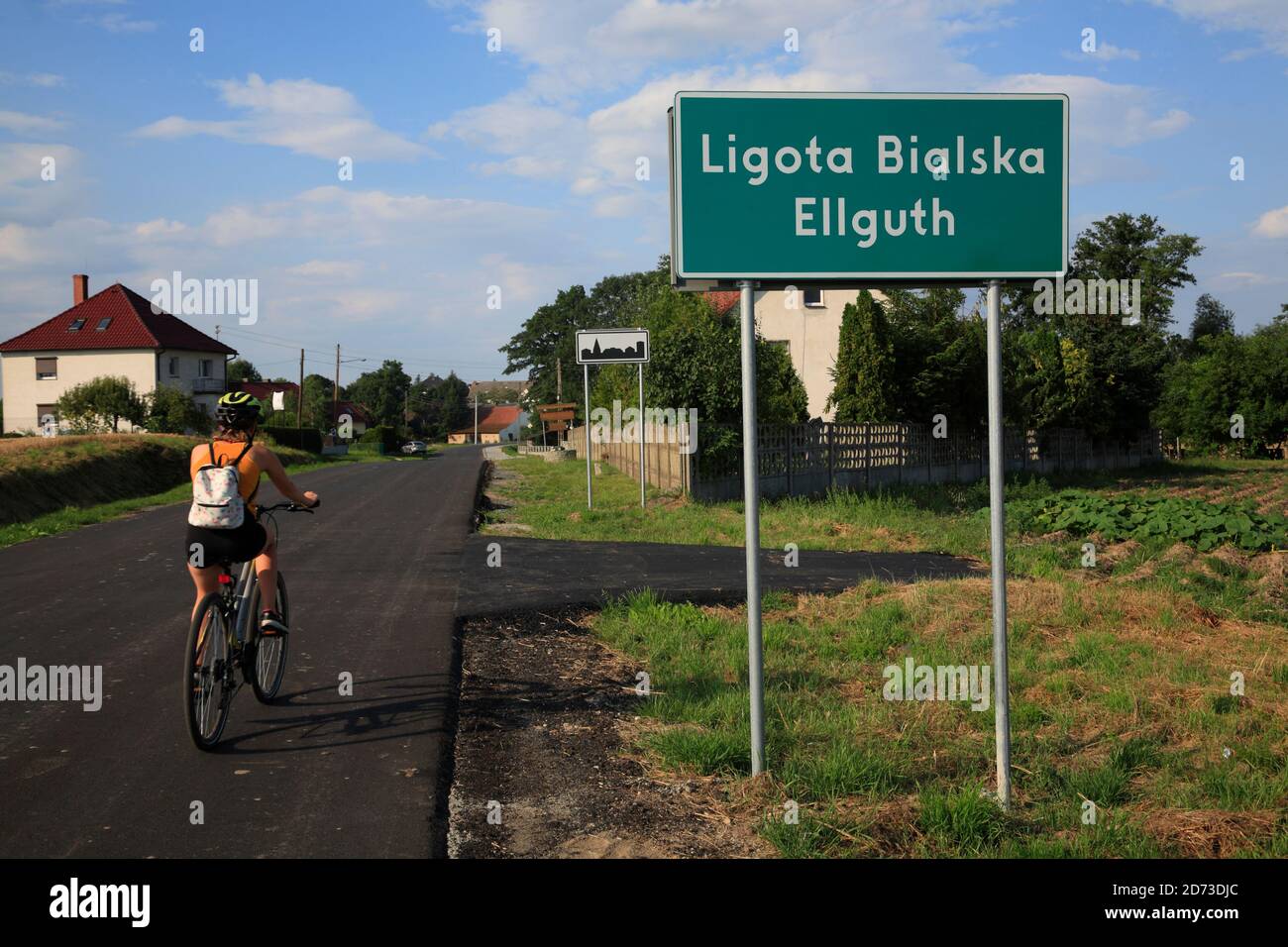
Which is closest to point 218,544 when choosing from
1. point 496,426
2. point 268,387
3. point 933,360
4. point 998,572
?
point 998,572

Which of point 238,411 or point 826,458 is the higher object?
point 238,411

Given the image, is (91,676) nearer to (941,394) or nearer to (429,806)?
(429,806)

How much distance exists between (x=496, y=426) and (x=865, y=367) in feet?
399

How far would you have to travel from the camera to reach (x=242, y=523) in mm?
5500

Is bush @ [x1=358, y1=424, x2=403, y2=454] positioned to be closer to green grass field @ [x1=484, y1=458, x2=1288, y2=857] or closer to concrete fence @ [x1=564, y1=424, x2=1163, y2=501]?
concrete fence @ [x1=564, y1=424, x2=1163, y2=501]

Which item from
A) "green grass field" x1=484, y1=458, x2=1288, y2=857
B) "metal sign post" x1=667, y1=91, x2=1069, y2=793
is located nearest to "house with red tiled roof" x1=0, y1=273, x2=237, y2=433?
"green grass field" x1=484, y1=458, x2=1288, y2=857

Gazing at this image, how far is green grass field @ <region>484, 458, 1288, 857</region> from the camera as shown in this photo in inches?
172

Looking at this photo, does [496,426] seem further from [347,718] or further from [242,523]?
[242,523]

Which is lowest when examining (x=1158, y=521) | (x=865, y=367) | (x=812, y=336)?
(x=1158, y=521)

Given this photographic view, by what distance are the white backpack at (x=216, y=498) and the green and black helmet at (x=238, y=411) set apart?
0.29m

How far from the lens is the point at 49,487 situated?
20.3 m

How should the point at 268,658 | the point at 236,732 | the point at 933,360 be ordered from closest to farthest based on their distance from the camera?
the point at 236,732 < the point at 268,658 < the point at 933,360

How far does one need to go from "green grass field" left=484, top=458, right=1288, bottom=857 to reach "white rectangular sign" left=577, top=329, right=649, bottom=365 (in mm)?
7907

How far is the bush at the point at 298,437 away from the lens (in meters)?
54.4
